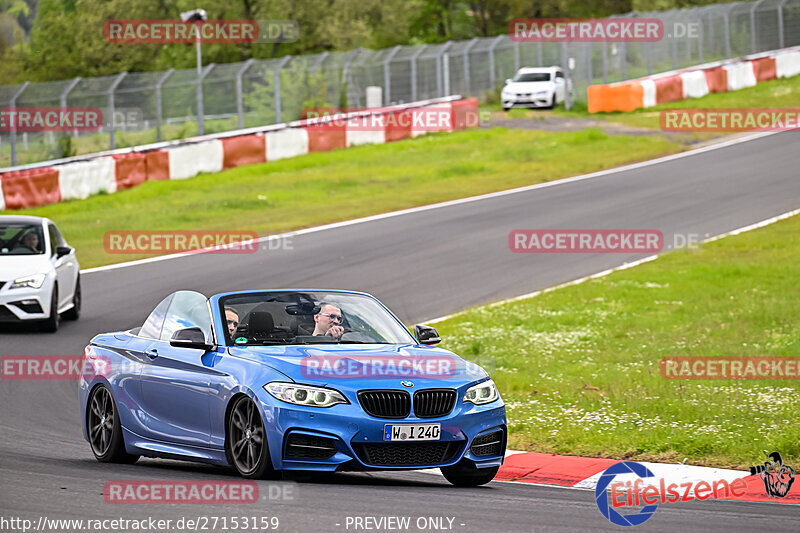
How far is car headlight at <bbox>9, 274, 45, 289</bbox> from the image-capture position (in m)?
17.1

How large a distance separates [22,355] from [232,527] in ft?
30.9

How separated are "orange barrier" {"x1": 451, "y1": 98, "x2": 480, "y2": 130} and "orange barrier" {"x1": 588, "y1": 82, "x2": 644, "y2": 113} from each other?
3.89 metres

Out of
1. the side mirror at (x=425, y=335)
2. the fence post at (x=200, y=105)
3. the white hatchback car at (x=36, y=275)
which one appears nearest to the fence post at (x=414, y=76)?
the fence post at (x=200, y=105)

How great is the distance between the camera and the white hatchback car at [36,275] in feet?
56.1

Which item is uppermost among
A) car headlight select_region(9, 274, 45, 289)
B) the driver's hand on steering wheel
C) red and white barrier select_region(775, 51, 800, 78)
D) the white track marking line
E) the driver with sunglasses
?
red and white barrier select_region(775, 51, 800, 78)

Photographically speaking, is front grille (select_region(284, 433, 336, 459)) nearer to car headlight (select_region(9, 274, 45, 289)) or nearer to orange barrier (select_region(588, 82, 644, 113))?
car headlight (select_region(9, 274, 45, 289))

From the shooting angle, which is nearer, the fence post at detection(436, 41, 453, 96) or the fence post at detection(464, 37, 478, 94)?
the fence post at detection(436, 41, 453, 96)

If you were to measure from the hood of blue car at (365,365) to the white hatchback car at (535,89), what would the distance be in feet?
120

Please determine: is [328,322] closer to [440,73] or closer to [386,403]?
[386,403]

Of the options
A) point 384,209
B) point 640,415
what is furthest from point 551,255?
point 640,415

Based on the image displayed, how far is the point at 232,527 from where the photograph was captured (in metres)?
7.02

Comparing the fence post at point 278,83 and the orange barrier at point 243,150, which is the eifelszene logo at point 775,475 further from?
the fence post at point 278,83

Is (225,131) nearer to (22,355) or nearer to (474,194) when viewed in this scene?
(474,194)

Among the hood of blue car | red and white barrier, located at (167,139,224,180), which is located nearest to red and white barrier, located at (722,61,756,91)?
red and white barrier, located at (167,139,224,180)
